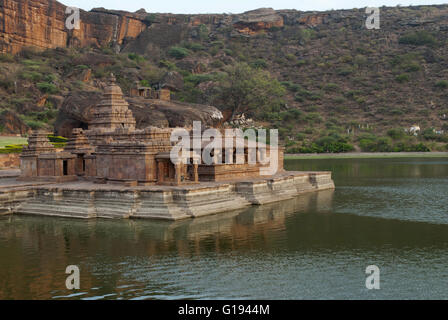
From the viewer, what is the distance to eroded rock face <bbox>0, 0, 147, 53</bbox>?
7950cm

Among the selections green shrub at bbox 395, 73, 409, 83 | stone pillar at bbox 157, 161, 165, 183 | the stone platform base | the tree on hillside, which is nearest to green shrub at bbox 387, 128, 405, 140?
the tree on hillside

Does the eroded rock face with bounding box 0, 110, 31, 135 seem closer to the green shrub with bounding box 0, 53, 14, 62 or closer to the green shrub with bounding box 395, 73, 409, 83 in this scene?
the green shrub with bounding box 0, 53, 14, 62

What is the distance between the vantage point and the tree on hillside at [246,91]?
66.7m

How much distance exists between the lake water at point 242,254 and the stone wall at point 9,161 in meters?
14.7

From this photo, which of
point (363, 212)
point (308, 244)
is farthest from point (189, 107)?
point (308, 244)

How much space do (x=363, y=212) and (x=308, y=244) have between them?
6766 millimetres

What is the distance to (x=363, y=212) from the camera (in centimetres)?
2206

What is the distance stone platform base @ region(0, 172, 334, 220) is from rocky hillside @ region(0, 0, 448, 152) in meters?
18.6

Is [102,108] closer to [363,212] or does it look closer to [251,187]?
[251,187]

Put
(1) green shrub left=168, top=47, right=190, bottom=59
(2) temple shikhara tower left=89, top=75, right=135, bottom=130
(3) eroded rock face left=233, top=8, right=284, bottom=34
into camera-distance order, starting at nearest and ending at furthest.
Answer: (2) temple shikhara tower left=89, top=75, right=135, bottom=130, (1) green shrub left=168, top=47, right=190, bottom=59, (3) eroded rock face left=233, top=8, right=284, bottom=34

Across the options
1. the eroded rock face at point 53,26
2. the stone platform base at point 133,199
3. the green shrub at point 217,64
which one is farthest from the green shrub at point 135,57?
the stone platform base at point 133,199

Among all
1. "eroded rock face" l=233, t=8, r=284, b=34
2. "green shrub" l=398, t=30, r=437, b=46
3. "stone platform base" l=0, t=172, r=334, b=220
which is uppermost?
"eroded rock face" l=233, t=8, r=284, b=34

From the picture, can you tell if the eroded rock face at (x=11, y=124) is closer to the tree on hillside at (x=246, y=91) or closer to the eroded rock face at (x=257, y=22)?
the tree on hillside at (x=246, y=91)

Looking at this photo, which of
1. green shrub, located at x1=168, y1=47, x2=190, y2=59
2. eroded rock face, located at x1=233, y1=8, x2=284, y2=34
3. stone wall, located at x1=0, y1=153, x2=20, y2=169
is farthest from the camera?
eroded rock face, located at x1=233, y1=8, x2=284, y2=34
